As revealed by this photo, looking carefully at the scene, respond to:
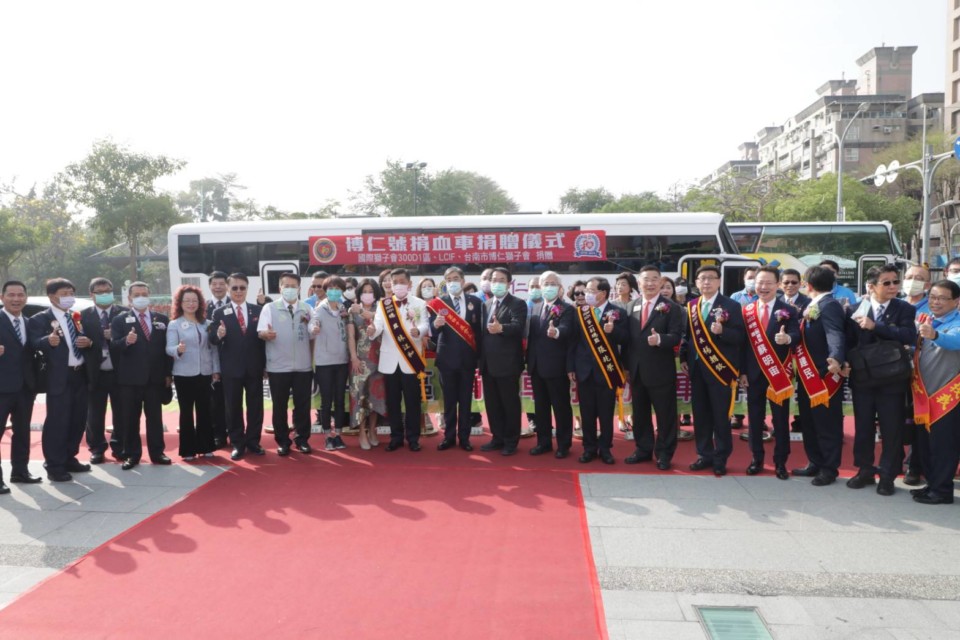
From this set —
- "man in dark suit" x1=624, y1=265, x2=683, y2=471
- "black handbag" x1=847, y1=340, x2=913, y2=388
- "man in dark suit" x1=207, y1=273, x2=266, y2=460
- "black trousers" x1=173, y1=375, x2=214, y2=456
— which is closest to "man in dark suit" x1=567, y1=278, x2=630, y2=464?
"man in dark suit" x1=624, y1=265, x2=683, y2=471

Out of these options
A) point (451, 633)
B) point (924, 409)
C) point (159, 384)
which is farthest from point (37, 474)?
point (924, 409)

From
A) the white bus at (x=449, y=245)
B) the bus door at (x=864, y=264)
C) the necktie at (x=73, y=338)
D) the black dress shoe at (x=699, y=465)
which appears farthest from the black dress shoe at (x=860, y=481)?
the bus door at (x=864, y=264)

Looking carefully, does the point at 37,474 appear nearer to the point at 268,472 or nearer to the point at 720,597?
the point at 268,472

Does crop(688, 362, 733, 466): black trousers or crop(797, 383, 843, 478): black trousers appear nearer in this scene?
crop(797, 383, 843, 478): black trousers

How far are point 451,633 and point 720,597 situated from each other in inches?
52.6

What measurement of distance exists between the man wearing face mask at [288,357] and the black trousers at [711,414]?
345 centimetres

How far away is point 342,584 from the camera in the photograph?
3342mm

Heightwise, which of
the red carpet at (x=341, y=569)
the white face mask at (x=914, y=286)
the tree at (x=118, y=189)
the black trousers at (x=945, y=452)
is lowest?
the red carpet at (x=341, y=569)

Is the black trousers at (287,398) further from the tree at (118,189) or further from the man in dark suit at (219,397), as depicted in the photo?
the tree at (118,189)

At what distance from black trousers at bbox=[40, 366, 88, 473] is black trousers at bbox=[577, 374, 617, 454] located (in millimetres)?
4250

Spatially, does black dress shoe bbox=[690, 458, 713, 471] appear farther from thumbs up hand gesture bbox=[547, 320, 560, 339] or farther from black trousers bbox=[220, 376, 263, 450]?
black trousers bbox=[220, 376, 263, 450]

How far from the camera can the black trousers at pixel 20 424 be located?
511 cm

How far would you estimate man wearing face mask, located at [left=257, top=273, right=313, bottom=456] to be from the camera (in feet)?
19.2

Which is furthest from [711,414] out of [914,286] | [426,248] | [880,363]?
[426,248]
